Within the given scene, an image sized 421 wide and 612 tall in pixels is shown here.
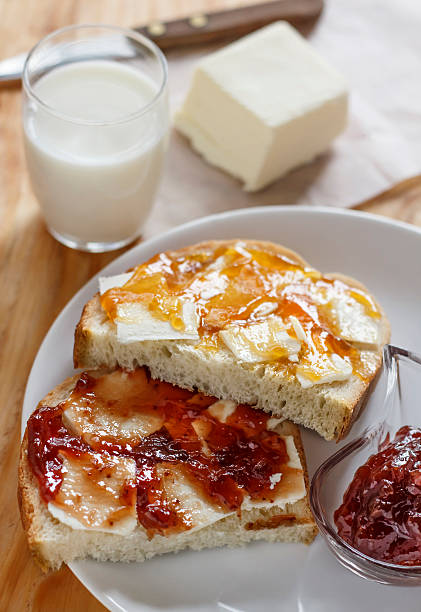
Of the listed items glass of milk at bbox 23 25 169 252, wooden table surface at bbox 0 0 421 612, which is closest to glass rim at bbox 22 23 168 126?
glass of milk at bbox 23 25 169 252

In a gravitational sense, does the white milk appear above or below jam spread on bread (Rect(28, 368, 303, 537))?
above

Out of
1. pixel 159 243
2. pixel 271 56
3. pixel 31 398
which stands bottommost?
pixel 31 398

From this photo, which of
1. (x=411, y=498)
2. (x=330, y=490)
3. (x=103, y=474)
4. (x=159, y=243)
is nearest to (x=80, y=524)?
(x=103, y=474)

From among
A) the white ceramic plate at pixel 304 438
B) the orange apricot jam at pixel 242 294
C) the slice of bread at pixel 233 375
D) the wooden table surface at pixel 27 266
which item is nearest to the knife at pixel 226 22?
the wooden table surface at pixel 27 266

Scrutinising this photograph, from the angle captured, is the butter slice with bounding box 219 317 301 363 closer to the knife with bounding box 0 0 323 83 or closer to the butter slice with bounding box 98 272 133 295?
the butter slice with bounding box 98 272 133 295

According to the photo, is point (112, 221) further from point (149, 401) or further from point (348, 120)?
point (348, 120)

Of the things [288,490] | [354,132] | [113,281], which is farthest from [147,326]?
[354,132]

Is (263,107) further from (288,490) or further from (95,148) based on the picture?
Answer: (288,490)
